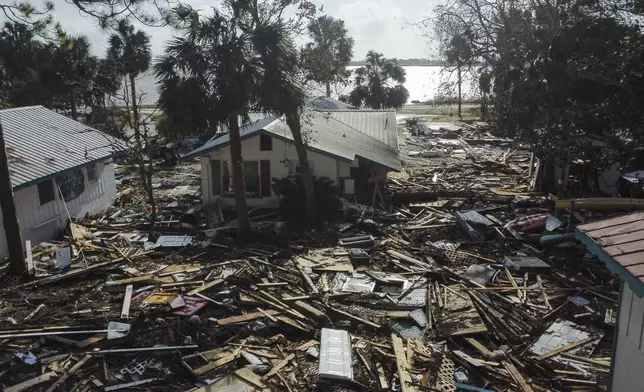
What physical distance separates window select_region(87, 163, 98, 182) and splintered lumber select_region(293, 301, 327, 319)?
1320 cm

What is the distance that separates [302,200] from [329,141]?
133 inches

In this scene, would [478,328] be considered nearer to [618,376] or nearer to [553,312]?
[553,312]

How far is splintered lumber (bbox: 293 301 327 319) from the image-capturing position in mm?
11893

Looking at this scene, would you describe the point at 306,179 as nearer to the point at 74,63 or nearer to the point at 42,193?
the point at 42,193

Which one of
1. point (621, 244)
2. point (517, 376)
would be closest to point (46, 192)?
point (517, 376)

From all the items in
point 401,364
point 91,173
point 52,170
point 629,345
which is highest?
point 52,170

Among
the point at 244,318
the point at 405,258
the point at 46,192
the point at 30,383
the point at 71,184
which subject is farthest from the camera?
the point at 71,184

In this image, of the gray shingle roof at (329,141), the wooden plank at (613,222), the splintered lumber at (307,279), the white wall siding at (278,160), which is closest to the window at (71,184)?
the gray shingle roof at (329,141)

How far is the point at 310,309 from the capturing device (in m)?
12.2

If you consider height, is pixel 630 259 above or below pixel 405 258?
above

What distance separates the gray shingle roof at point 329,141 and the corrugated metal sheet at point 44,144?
Answer: 163 inches

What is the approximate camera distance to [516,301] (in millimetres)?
12805

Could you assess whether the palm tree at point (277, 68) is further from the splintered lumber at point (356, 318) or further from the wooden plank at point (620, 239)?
the wooden plank at point (620, 239)

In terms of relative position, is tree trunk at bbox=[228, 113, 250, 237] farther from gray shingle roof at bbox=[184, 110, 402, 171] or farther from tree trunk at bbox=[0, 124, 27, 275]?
tree trunk at bbox=[0, 124, 27, 275]
